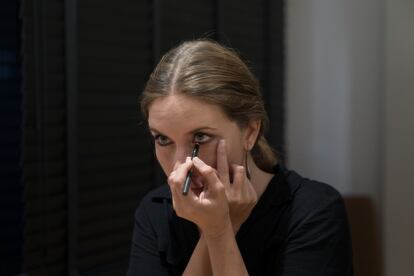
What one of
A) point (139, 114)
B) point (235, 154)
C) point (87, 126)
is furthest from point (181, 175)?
point (139, 114)

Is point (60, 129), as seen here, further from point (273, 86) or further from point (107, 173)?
point (273, 86)

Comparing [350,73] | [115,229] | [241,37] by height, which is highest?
[241,37]

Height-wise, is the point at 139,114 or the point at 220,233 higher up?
the point at 139,114

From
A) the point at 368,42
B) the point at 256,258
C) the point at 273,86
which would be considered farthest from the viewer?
the point at 273,86

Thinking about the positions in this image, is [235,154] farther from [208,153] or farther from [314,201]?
[314,201]

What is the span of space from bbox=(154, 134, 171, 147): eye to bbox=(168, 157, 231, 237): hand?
0.20ft

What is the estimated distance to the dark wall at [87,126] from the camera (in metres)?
1.72

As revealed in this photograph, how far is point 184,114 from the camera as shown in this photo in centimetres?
103

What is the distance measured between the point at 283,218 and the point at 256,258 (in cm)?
10

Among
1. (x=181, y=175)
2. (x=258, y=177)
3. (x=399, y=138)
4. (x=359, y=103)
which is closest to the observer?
(x=181, y=175)

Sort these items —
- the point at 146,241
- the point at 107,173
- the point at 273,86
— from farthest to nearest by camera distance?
1. the point at 273,86
2. the point at 107,173
3. the point at 146,241

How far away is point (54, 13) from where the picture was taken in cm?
178

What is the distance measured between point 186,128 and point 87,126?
0.93 m

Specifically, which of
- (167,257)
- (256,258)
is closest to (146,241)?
(167,257)
